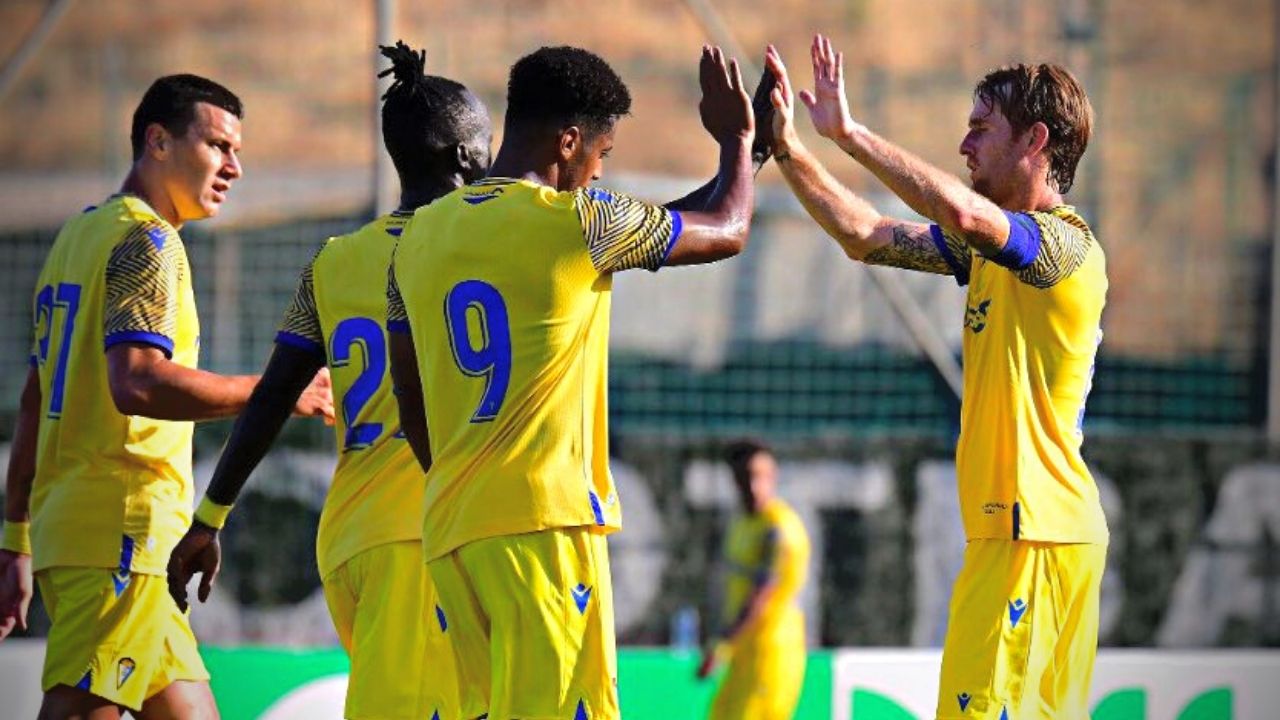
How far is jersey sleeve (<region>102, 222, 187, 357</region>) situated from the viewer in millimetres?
5480

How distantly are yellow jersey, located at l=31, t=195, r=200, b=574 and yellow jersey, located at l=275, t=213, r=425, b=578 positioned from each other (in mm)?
594

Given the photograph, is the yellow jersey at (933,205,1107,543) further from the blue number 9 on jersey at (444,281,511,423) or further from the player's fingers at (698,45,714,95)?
the blue number 9 on jersey at (444,281,511,423)

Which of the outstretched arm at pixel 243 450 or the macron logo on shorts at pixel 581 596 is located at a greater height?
the outstretched arm at pixel 243 450

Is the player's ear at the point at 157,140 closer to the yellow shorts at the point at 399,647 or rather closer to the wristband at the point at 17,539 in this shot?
the wristband at the point at 17,539

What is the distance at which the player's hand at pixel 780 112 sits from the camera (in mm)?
4941

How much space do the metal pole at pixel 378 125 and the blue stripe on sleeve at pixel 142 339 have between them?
208 inches

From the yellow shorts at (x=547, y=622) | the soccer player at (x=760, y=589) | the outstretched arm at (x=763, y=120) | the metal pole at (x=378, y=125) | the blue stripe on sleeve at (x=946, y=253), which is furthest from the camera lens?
the metal pole at (x=378, y=125)

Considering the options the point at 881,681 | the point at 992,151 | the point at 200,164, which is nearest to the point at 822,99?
the point at 992,151

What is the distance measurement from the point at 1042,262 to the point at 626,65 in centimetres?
654

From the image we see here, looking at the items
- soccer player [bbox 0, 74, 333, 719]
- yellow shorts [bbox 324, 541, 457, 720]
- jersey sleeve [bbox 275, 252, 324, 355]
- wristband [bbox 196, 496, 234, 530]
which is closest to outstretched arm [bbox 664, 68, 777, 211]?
jersey sleeve [bbox 275, 252, 324, 355]

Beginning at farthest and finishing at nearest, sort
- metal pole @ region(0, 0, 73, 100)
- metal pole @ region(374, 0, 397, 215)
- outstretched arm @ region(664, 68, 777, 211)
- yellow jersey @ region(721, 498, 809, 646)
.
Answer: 1. metal pole @ region(0, 0, 73, 100)
2. metal pole @ region(374, 0, 397, 215)
3. yellow jersey @ region(721, 498, 809, 646)
4. outstretched arm @ region(664, 68, 777, 211)

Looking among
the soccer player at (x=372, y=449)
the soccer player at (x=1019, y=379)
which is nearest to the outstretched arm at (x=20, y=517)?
the soccer player at (x=372, y=449)

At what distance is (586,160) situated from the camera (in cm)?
452

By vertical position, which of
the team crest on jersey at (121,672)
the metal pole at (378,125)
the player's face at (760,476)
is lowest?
the team crest on jersey at (121,672)
